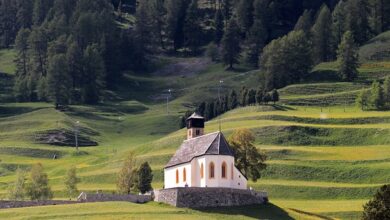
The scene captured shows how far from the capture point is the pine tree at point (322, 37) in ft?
625

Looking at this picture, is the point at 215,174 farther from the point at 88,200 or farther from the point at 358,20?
the point at 358,20

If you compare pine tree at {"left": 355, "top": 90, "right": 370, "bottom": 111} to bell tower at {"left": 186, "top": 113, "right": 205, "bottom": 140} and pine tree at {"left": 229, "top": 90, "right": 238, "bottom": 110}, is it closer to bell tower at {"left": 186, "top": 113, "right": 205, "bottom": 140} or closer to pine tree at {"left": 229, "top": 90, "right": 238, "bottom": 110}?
pine tree at {"left": 229, "top": 90, "right": 238, "bottom": 110}

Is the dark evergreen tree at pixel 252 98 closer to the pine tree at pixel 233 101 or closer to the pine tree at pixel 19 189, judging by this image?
the pine tree at pixel 233 101

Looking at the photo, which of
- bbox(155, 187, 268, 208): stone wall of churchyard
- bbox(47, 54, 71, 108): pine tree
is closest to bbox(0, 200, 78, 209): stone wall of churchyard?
bbox(155, 187, 268, 208): stone wall of churchyard

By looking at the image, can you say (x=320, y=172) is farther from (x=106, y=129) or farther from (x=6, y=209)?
(x=106, y=129)

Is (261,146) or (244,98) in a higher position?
(244,98)

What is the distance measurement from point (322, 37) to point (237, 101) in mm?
39765

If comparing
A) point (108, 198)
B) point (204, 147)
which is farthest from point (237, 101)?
point (108, 198)

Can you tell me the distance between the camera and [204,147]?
97.8 metres

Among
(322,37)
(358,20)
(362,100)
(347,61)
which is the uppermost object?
(358,20)

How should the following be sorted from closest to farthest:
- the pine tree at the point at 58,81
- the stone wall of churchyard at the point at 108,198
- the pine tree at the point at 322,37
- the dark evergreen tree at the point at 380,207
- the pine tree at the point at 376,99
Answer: the dark evergreen tree at the point at 380,207 < the stone wall of churchyard at the point at 108,198 < the pine tree at the point at 376,99 < the pine tree at the point at 58,81 < the pine tree at the point at 322,37

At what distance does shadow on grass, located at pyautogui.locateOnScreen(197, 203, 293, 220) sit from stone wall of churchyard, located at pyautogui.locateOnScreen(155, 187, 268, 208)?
1.01 meters

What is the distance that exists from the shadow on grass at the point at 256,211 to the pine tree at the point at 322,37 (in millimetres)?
100662

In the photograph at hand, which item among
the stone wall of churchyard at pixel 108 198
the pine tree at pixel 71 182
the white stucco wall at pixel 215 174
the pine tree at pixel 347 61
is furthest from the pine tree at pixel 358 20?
the stone wall of churchyard at pixel 108 198
